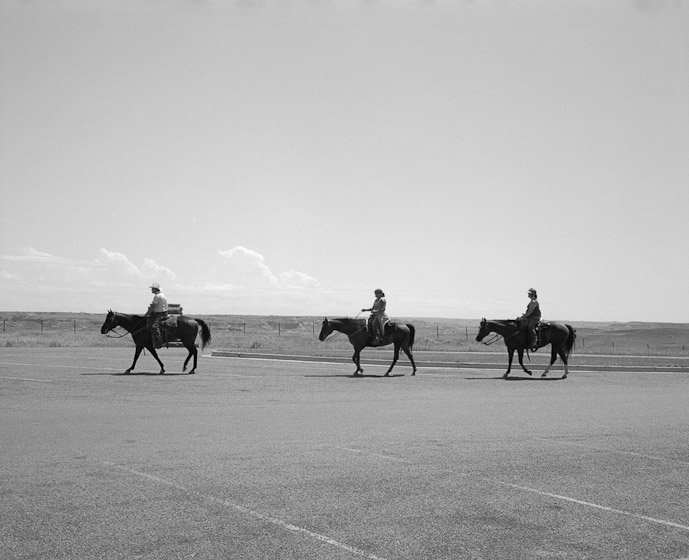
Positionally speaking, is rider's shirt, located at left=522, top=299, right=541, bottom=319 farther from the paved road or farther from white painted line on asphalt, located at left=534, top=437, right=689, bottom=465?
white painted line on asphalt, located at left=534, top=437, right=689, bottom=465

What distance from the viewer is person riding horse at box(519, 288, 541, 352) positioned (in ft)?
84.0

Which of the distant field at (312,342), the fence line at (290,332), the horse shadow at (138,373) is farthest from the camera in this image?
the fence line at (290,332)

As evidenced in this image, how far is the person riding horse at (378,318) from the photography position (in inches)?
1041

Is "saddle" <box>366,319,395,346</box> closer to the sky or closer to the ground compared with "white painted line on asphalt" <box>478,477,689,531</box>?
closer to the sky

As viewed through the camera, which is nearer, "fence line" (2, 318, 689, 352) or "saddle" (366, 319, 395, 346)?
"saddle" (366, 319, 395, 346)

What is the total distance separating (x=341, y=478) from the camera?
28.2ft

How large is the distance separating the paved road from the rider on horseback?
8439 mm

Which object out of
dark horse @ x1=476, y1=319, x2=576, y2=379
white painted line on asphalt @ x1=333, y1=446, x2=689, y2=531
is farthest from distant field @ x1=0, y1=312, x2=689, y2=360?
white painted line on asphalt @ x1=333, y1=446, x2=689, y2=531

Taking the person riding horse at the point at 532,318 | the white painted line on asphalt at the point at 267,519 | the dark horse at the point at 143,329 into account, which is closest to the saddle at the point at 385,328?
the person riding horse at the point at 532,318

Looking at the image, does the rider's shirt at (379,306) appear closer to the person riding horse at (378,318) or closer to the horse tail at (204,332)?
the person riding horse at (378,318)

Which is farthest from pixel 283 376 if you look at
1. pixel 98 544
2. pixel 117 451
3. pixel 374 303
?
pixel 98 544

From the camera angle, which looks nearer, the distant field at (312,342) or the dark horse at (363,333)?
the dark horse at (363,333)

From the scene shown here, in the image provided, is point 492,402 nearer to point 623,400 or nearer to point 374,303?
point 623,400

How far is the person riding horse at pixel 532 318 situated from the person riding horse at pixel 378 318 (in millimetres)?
4576
